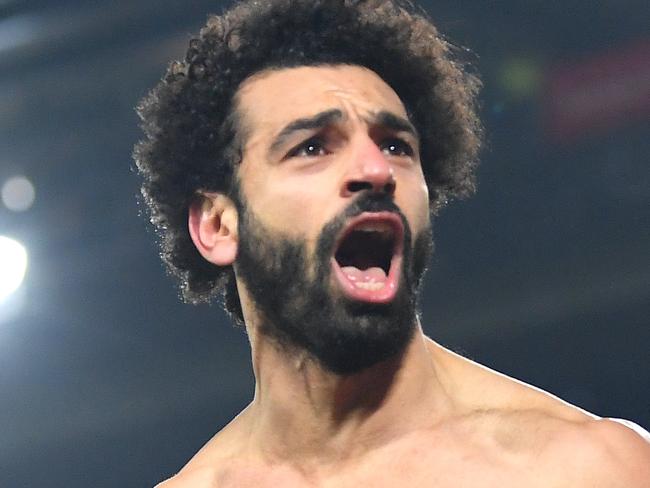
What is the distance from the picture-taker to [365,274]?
1.47 m

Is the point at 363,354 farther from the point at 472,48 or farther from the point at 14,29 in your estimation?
the point at 14,29

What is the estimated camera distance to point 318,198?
1.44 m

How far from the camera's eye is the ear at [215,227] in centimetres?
161

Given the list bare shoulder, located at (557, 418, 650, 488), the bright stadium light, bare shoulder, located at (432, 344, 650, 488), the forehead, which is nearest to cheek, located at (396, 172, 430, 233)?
the forehead

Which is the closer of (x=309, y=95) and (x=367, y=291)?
(x=367, y=291)

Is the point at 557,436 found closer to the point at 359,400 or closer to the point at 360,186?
the point at 359,400

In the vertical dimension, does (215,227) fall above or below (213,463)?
above

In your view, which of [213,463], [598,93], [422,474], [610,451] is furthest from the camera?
[598,93]

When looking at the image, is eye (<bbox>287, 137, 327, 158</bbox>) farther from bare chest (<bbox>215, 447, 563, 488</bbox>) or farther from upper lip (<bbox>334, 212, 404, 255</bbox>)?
bare chest (<bbox>215, 447, 563, 488</bbox>)

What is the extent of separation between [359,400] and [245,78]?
52 centimetres

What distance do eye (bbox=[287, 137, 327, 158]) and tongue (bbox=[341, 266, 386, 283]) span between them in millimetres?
154

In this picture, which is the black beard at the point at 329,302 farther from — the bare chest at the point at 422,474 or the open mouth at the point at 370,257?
the bare chest at the point at 422,474

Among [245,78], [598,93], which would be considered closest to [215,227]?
[245,78]

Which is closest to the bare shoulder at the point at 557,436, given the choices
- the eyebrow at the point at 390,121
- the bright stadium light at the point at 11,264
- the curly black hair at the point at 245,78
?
the eyebrow at the point at 390,121
